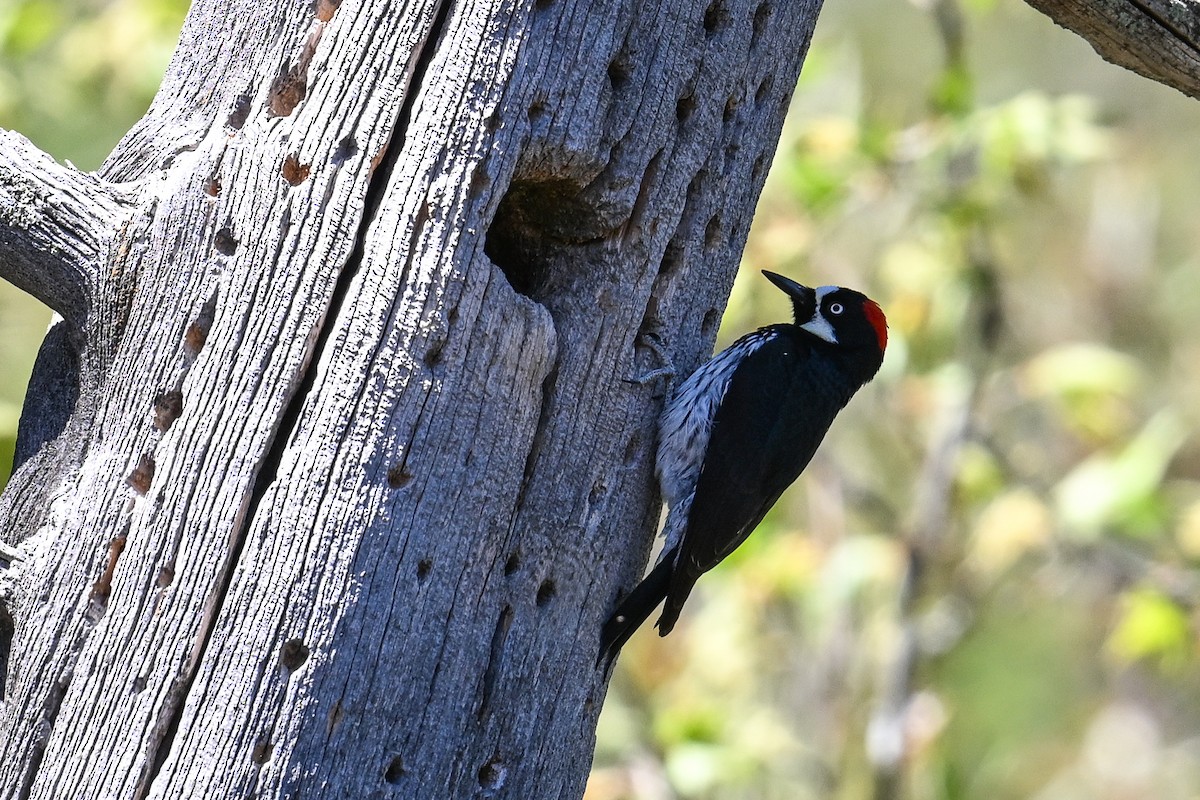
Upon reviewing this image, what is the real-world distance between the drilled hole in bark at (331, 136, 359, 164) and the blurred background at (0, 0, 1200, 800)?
4.31 ft

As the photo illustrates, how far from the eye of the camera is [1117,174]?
9.62 metres

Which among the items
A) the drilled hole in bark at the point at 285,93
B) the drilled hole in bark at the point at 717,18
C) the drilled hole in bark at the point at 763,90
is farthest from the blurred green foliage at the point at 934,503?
the drilled hole in bark at the point at 285,93

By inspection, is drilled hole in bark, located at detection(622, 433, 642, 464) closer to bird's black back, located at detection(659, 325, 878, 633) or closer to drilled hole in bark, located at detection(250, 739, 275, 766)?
bird's black back, located at detection(659, 325, 878, 633)

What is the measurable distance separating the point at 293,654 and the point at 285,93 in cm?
115

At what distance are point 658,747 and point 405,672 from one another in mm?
3821

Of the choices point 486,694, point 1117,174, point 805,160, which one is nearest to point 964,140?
point 805,160

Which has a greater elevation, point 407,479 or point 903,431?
point 903,431

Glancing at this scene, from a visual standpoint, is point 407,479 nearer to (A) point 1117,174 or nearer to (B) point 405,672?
(B) point 405,672

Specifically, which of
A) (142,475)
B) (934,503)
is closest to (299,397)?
(142,475)

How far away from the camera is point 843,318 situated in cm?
399

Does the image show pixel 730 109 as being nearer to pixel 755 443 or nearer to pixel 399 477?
pixel 755 443

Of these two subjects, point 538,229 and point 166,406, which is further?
point 538,229

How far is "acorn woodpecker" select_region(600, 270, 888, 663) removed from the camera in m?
3.06

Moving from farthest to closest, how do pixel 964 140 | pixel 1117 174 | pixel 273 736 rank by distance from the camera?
pixel 1117 174 → pixel 964 140 → pixel 273 736
